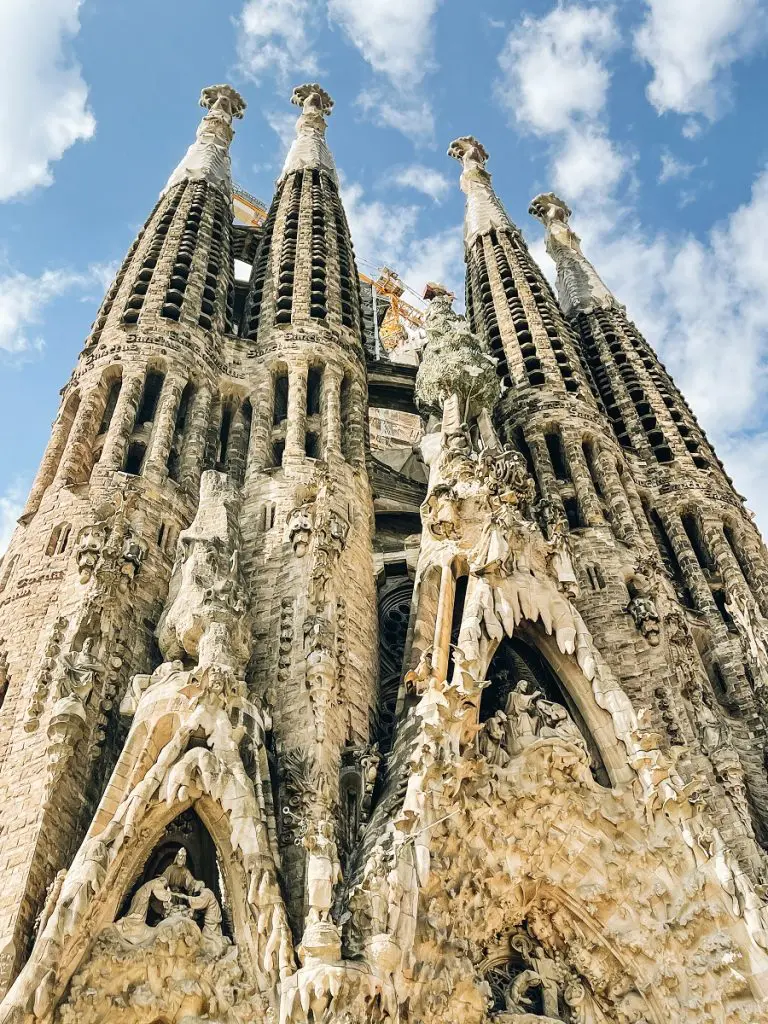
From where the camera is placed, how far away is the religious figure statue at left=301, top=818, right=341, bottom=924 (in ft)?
36.2

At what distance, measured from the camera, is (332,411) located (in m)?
21.6

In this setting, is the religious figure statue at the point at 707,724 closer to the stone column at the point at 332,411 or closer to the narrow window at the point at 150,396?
the stone column at the point at 332,411

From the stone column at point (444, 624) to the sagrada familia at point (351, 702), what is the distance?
0.05 m

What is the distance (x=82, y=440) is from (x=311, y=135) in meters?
19.8

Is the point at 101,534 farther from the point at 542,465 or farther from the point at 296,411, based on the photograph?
the point at 542,465

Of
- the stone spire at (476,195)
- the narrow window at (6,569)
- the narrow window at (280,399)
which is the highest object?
the stone spire at (476,195)

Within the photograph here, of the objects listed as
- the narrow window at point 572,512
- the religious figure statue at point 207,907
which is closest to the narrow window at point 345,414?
the narrow window at point 572,512

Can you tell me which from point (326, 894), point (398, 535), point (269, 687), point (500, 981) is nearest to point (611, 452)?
point (398, 535)

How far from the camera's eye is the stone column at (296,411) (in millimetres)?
20234

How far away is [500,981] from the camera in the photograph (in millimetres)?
13391

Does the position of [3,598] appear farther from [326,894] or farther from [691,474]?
[691,474]

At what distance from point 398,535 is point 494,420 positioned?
4.65 meters

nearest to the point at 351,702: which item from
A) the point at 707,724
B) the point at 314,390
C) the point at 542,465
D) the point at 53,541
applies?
the point at 53,541

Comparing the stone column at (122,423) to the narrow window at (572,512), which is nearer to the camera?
the stone column at (122,423)
